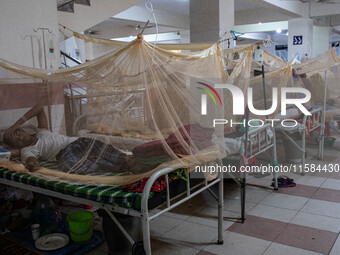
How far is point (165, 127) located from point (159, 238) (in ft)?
2.97

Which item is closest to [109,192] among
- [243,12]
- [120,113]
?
[120,113]

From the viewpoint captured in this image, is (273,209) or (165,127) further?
(273,209)

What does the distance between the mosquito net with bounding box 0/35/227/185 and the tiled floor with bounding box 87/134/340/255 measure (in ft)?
2.18

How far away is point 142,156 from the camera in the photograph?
227cm

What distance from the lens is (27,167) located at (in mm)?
2514

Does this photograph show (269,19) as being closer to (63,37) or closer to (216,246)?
(63,37)

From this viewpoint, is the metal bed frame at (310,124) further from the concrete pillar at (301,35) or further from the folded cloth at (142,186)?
the concrete pillar at (301,35)

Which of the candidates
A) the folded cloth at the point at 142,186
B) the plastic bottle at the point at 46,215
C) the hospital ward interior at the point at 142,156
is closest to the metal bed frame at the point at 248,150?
the hospital ward interior at the point at 142,156

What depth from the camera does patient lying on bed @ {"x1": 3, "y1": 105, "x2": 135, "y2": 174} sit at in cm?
251

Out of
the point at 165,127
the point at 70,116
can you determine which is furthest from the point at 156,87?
the point at 70,116

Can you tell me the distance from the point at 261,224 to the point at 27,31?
3.02m

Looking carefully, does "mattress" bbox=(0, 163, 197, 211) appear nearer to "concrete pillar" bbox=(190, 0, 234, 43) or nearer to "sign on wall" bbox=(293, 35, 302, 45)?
"concrete pillar" bbox=(190, 0, 234, 43)

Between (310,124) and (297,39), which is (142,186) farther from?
(297,39)

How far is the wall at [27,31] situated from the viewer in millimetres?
3295
